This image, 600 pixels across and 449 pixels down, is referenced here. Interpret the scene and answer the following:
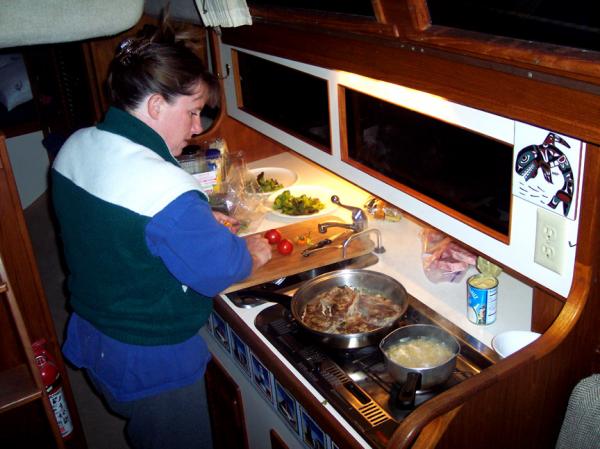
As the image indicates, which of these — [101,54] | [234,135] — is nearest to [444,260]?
[234,135]

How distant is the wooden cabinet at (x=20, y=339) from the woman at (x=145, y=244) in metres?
0.39

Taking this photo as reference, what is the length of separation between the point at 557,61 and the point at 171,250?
0.91 meters

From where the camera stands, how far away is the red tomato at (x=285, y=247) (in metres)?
2.03

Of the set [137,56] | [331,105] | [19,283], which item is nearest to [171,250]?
[137,56]

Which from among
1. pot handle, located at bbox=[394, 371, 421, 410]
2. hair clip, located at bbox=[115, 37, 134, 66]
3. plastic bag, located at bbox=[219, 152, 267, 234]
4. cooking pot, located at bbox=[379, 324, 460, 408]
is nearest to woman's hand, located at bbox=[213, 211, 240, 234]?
plastic bag, located at bbox=[219, 152, 267, 234]

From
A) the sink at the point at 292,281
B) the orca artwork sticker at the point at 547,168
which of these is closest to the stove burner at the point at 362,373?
the sink at the point at 292,281

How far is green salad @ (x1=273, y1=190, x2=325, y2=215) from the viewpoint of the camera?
7.73ft

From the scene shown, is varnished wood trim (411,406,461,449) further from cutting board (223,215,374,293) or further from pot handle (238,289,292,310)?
cutting board (223,215,374,293)

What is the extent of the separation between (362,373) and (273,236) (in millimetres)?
724

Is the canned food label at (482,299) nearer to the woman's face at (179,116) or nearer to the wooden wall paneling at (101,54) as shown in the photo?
the woman's face at (179,116)

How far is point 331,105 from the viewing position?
183cm

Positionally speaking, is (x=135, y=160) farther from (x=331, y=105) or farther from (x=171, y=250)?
(x=331, y=105)

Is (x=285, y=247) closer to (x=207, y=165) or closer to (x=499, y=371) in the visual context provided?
(x=207, y=165)

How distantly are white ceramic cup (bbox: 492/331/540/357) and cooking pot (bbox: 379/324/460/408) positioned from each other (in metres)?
0.10
